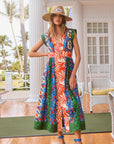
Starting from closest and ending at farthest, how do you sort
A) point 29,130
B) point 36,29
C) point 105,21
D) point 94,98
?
point 29,130
point 94,98
point 36,29
point 105,21

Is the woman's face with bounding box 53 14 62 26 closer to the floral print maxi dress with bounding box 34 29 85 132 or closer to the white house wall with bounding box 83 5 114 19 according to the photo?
the floral print maxi dress with bounding box 34 29 85 132

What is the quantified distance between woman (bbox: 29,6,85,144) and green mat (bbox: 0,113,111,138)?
830 mm

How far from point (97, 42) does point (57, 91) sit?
235 inches

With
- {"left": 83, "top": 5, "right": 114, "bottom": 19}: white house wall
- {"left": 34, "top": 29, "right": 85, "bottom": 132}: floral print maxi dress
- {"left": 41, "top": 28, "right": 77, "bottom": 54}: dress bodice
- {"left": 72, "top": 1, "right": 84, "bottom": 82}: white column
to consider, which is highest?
{"left": 83, "top": 5, "right": 114, "bottom": 19}: white house wall

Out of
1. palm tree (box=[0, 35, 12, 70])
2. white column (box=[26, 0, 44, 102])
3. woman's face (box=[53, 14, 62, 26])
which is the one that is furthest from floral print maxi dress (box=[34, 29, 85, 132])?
palm tree (box=[0, 35, 12, 70])

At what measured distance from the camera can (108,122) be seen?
2.88 m

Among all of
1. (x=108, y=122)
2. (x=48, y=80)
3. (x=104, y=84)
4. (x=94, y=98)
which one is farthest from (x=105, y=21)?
(x=48, y=80)

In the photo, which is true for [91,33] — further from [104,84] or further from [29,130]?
[29,130]

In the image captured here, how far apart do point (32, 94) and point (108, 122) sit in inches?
106

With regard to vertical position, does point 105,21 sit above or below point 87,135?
above

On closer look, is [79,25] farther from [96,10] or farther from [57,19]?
[57,19]

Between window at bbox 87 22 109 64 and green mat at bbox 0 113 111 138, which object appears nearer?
green mat at bbox 0 113 111 138

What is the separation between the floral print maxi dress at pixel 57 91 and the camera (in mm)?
1627

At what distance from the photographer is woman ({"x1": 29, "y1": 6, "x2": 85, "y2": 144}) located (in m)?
1.63
